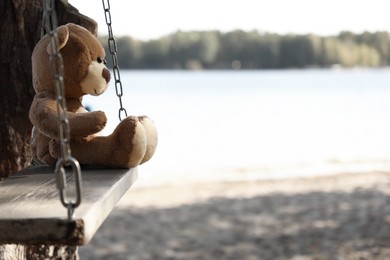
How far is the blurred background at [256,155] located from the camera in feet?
18.4

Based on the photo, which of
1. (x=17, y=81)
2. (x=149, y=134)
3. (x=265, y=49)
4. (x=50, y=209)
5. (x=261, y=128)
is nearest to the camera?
(x=50, y=209)

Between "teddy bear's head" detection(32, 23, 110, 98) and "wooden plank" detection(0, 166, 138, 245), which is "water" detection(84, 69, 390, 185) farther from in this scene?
"wooden plank" detection(0, 166, 138, 245)

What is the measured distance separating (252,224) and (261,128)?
48.1 ft

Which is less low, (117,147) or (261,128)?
(117,147)

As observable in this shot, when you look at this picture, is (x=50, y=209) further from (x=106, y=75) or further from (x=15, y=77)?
(x=15, y=77)

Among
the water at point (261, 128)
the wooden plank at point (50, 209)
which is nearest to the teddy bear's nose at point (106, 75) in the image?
the water at point (261, 128)

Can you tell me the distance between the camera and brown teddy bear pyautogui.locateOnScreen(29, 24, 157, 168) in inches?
66.1

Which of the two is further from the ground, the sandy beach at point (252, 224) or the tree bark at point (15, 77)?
the tree bark at point (15, 77)

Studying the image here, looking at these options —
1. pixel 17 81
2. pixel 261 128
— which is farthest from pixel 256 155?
pixel 17 81

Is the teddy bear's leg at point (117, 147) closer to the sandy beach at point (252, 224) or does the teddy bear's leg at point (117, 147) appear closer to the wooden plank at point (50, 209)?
the wooden plank at point (50, 209)

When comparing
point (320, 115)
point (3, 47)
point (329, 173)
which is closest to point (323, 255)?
point (3, 47)

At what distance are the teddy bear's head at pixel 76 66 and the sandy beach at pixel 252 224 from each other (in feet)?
11.7

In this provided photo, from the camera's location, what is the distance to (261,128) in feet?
67.9

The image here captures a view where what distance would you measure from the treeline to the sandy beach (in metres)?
20.0
